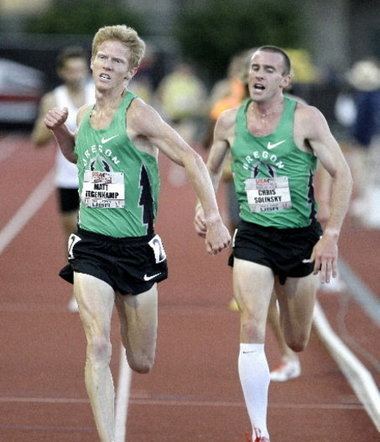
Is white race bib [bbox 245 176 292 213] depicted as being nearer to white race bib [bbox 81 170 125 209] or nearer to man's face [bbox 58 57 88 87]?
white race bib [bbox 81 170 125 209]

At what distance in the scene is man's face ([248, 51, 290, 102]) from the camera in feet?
27.0

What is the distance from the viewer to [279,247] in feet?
27.5

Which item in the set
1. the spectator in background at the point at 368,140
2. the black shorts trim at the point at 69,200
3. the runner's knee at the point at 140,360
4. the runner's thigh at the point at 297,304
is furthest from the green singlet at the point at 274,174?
the spectator in background at the point at 368,140

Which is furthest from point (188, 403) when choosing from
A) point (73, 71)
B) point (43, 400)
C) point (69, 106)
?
point (73, 71)

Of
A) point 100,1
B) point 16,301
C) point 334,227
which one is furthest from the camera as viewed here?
point 100,1

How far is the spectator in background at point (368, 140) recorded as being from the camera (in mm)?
21328

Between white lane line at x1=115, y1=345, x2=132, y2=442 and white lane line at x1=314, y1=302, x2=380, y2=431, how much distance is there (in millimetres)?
1496

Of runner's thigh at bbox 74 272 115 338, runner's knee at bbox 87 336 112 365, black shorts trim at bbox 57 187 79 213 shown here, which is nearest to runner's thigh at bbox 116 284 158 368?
runner's thigh at bbox 74 272 115 338

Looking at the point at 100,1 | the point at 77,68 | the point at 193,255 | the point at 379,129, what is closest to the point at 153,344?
the point at 77,68

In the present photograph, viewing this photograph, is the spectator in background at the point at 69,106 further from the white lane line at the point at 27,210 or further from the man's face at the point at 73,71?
the white lane line at the point at 27,210

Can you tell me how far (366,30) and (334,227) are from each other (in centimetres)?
5165

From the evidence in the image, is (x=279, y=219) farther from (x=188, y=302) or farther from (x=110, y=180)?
(x=188, y=302)

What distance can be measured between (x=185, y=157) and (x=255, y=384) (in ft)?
4.35

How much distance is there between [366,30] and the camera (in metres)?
58.8
